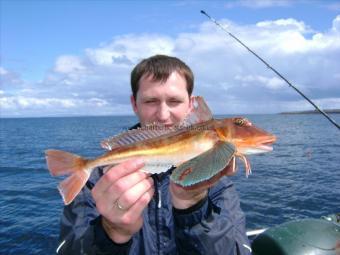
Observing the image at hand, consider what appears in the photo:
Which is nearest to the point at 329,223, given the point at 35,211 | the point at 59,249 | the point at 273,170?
the point at 59,249

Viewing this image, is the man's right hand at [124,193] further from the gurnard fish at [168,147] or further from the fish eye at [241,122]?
the fish eye at [241,122]

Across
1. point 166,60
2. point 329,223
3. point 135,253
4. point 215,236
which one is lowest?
point 329,223

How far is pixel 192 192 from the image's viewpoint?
3738mm

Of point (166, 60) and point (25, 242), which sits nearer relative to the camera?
point (166, 60)

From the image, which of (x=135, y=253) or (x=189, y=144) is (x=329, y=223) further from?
(x=189, y=144)

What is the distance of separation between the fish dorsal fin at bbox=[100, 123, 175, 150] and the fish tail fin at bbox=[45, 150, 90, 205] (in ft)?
1.05

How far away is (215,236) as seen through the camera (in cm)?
409

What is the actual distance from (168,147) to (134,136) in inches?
17.8

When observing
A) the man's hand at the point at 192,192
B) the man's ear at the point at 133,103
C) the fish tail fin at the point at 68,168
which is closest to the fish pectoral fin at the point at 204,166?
the man's hand at the point at 192,192

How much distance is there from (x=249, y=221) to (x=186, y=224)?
528 inches

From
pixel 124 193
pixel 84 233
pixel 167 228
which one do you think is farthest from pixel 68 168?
pixel 167 228

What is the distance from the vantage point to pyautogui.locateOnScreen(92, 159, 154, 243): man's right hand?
11.4ft

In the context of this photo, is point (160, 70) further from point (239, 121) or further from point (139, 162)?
point (139, 162)

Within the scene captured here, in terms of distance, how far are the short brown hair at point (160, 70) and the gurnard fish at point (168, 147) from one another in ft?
5.81
